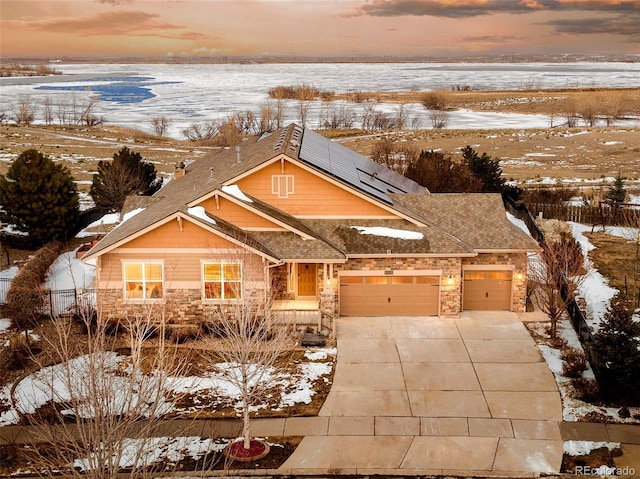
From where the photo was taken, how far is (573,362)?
2212 cm

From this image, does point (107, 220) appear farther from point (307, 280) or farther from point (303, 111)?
point (303, 111)

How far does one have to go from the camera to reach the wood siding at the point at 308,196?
26734mm

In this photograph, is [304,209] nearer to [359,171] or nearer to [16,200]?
[359,171]

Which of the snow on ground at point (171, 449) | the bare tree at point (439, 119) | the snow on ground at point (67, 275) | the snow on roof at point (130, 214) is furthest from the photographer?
the bare tree at point (439, 119)

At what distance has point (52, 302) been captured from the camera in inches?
1074

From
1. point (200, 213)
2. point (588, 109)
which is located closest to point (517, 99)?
point (588, 109)

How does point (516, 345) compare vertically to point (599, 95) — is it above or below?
below

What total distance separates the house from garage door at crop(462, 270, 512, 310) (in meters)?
0.04

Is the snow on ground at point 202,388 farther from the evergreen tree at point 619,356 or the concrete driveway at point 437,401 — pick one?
the evergreen tree at point 619,356

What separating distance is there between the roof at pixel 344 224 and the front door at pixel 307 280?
1634 millimetres

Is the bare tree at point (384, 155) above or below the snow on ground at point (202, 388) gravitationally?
above

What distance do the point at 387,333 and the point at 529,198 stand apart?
25184 mm

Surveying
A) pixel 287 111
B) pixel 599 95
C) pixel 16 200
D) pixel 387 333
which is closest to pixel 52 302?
pixel 16 200

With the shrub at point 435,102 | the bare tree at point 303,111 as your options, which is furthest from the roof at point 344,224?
the shrub at point 435,102
